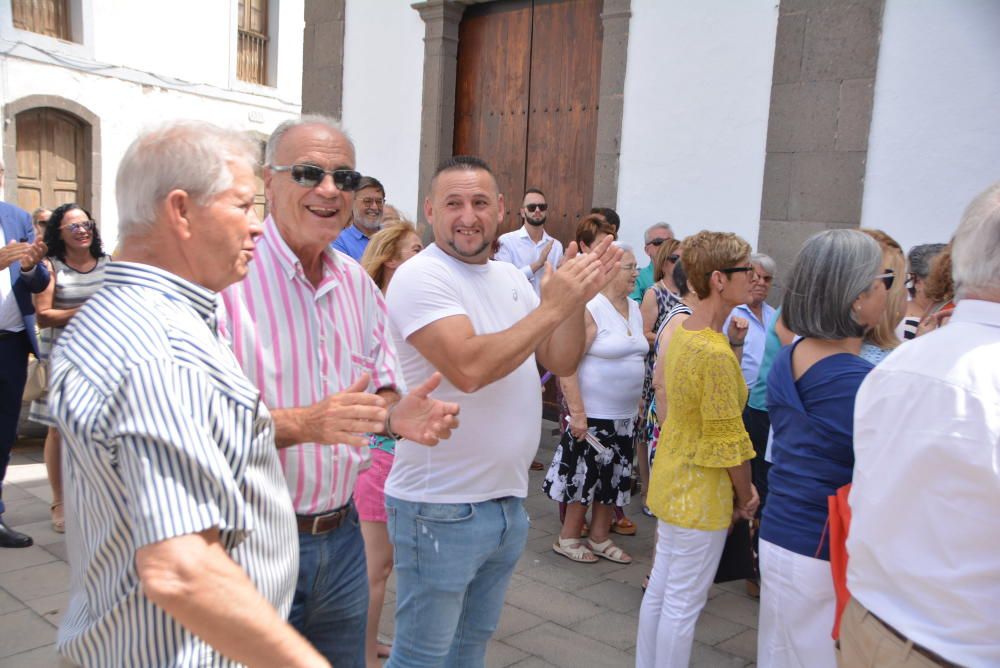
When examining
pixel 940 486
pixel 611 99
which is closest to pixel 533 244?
pixel 611 99

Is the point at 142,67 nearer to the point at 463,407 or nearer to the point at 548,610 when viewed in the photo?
the point at 548,610

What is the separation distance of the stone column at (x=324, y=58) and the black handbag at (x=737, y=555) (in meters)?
6.86

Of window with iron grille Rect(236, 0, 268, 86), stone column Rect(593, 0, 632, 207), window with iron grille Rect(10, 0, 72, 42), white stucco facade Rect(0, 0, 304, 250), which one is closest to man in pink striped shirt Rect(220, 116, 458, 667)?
stone column Rect(593, 0, 632, 207)

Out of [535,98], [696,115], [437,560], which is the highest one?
[535,98]

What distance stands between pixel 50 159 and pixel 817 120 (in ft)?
48.7

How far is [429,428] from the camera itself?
2023mm

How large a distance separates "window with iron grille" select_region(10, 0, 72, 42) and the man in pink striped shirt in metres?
15.7

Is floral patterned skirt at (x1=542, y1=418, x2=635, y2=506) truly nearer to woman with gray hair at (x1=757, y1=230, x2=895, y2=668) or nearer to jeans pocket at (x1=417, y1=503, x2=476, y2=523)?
woman with gray hair at (x1=757, y1=230, x2=895, y2=668)

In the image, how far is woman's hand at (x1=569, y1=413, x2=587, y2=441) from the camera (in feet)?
14.9

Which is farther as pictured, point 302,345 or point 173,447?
point 302,345

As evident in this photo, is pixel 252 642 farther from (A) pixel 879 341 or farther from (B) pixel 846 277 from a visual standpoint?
(A) pixel 879 341

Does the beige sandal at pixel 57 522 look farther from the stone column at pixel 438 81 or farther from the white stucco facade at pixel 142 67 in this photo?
the white stucco facade at pixel 142 67

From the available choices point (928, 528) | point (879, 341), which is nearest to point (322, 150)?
point (928, 528)

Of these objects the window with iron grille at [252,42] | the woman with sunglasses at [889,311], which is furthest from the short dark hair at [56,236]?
the window with iron grille at [252,42]
